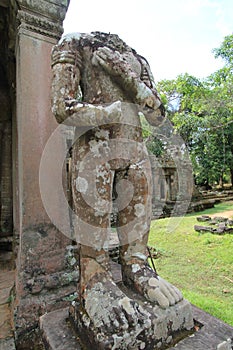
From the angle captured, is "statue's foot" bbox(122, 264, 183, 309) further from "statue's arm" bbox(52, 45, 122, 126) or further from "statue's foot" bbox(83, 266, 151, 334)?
"statue's arm" bbox(52, 45, 122, 126)

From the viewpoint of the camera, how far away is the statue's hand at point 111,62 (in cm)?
145

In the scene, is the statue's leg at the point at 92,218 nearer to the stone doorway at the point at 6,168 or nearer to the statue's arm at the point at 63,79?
the statue's arm at the point at 63,79

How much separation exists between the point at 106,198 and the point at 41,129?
0.90 m

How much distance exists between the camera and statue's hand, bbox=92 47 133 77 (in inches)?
57.1

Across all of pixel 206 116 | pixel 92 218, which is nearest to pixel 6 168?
pixel 92 218

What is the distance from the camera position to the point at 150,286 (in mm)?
1326

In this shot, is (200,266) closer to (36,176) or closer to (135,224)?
(135,224)

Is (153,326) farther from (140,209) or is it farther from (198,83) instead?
(198,83)

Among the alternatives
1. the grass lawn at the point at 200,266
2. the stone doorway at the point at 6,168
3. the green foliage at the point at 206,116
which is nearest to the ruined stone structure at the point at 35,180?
the grass lawn at the point at 200,266

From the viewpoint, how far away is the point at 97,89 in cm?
152

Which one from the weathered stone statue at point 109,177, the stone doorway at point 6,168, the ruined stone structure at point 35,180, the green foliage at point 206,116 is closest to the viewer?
the weathered stone statue at point 109,177

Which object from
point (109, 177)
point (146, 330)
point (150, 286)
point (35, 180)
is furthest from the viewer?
point (35, 180)

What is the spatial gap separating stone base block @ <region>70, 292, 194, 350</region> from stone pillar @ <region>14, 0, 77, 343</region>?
53 cm

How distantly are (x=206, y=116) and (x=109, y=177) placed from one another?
34.7 ft
